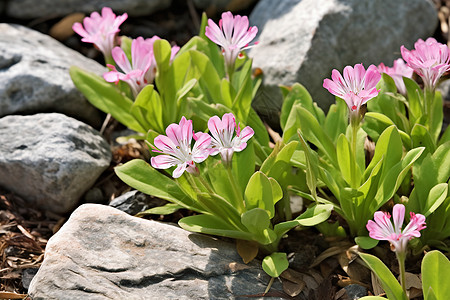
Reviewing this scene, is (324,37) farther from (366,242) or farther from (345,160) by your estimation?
(366,242)

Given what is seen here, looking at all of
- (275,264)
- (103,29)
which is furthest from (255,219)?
(103,29)

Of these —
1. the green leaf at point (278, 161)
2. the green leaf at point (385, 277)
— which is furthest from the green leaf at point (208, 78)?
the green leaf at point (385, 277)

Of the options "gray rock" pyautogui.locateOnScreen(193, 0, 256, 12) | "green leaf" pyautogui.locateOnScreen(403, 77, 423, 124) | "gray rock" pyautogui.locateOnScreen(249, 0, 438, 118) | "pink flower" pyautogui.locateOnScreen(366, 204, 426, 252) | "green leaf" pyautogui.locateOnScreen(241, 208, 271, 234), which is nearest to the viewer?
"pink flower" pyautogui.locateOnScreen(366, 204, 426, 252)

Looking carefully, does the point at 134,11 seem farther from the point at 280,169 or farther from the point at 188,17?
the point at 280,169

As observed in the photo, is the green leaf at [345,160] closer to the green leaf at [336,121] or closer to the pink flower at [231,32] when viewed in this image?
the green leaf at [336,121]

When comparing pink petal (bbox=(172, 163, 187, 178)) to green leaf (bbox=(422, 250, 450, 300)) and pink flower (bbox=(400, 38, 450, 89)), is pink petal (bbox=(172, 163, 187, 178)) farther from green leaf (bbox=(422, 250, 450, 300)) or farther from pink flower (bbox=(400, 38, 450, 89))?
pink flower (bbox=(400, 38, 450, 89))

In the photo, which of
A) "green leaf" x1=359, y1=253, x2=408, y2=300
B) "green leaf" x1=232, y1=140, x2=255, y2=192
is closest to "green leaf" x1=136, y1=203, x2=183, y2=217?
"green leaf" x1=232, y1=140, x2=255, y2=192
